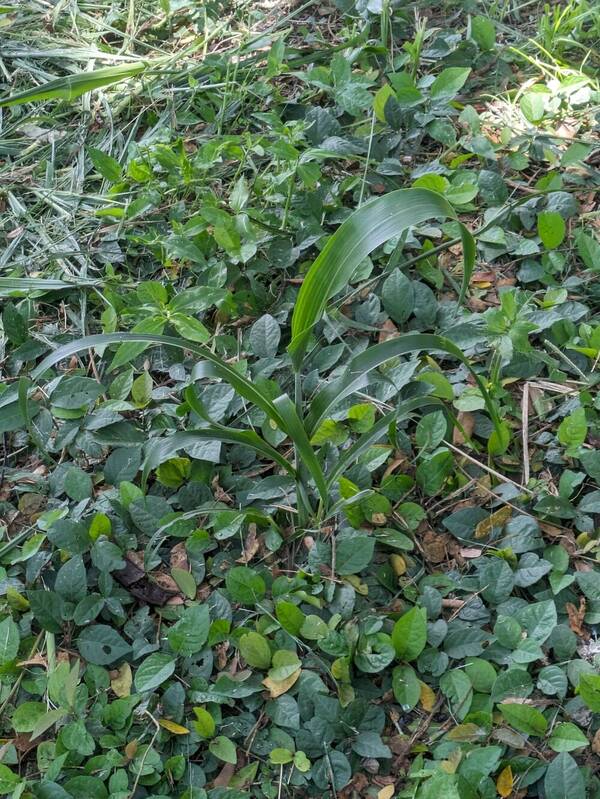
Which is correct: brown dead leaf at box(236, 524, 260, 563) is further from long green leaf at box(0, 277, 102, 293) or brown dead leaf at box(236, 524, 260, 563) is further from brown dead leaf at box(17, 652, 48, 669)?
long green leaf at box(0, 277, 102, 293)

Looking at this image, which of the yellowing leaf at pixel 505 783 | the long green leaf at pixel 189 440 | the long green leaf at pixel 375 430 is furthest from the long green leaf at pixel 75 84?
the yellowing leaf at pixel 505 783

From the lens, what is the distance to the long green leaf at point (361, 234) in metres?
0.92

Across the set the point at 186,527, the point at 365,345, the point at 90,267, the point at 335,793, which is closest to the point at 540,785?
the point at 335,793

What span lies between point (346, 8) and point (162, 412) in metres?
1.29

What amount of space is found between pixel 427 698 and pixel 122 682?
Result: 455 millimetres

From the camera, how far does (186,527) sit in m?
1.27

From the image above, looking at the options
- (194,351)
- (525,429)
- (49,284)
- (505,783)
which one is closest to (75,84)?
(49,284)

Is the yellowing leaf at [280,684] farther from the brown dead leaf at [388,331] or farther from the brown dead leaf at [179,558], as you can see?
the brown dead leaf at [388,331]

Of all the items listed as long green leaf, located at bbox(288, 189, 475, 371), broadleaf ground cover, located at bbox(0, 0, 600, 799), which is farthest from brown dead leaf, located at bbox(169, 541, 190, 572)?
long green leaf, located at bbox(288, 189, 475, 371)

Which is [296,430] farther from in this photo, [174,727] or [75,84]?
[75,84]

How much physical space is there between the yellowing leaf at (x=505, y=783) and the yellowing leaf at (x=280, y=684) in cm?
31

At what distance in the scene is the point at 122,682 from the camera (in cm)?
117

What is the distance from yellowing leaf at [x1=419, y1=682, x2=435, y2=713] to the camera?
112cm

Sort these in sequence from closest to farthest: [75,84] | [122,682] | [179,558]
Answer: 1. [122,682]
2. [179,558]
3. [75,84]
